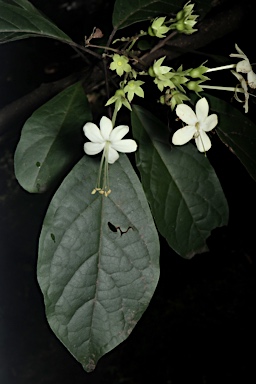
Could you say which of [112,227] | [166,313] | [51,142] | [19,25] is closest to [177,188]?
[112,227]

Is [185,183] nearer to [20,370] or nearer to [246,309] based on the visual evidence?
[246,309]

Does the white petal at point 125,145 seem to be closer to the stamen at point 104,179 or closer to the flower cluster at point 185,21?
the stamen at point 104,179

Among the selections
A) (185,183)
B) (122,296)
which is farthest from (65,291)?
(185,183)

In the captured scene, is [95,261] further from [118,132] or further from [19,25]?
[19,25]

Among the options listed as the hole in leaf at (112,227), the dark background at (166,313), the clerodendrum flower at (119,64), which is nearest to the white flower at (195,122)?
the clerodendrum flower at (119,64)

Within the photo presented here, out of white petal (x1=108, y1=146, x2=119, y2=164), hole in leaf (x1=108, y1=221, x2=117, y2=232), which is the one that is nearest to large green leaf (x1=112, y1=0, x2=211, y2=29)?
white petal (x1=108, y1=146, x2=119, y2=164)

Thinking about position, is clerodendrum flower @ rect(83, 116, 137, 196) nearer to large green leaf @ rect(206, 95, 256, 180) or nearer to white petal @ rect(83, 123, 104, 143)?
white petal @ rect(83, 123, 104, 143)
